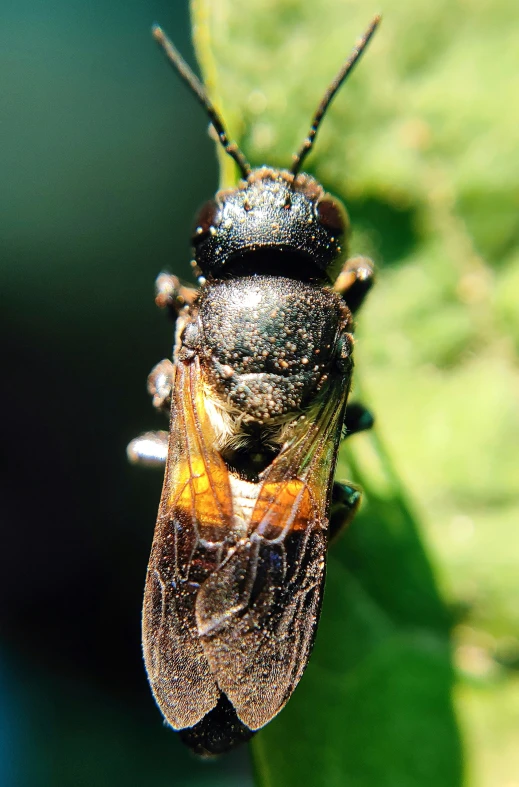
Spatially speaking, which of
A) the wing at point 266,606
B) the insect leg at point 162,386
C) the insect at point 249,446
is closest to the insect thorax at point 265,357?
the insect at point 249,446

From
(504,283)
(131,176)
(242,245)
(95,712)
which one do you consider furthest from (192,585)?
(131,176)

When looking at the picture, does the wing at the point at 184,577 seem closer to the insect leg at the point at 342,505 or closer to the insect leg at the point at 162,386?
the insect leg at the point at 342,505

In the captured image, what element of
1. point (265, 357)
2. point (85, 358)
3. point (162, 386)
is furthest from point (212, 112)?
point (85, 358)

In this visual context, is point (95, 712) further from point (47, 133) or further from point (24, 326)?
point (47, 133)

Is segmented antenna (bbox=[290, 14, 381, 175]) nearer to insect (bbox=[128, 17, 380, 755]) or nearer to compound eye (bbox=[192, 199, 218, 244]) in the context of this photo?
insect (bbox=[128, 17, 380, 755])

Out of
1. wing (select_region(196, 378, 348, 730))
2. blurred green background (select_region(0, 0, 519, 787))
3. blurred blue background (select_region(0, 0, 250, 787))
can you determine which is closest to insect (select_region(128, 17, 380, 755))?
wing (select_region(196, 378, 348, 730))
